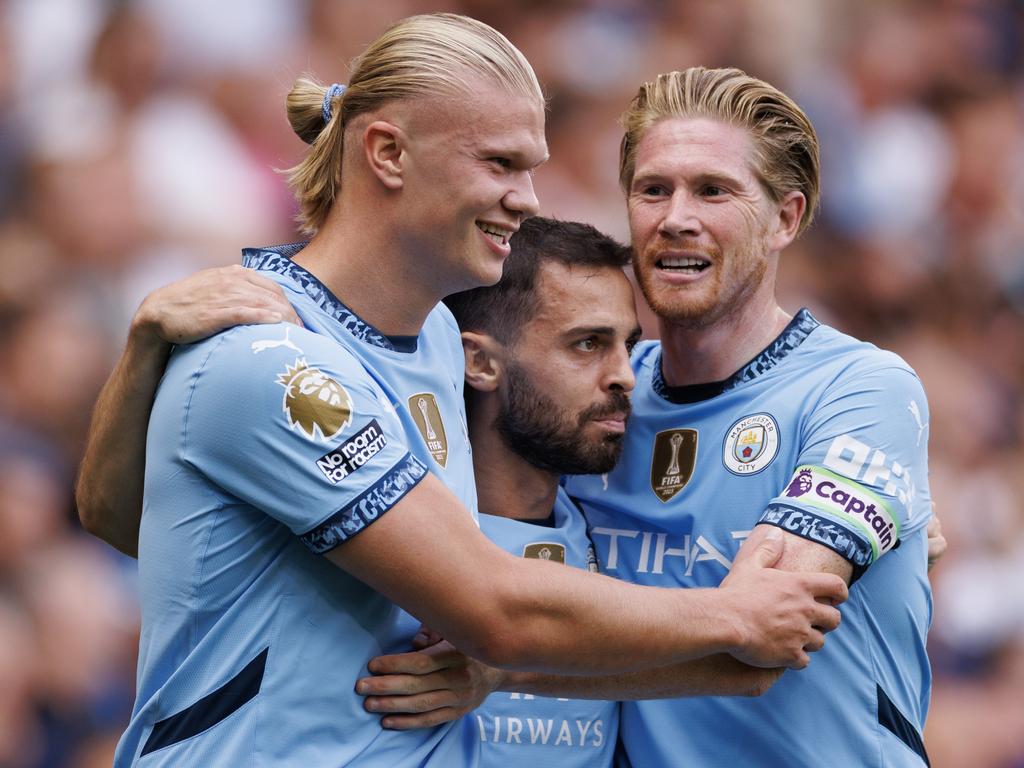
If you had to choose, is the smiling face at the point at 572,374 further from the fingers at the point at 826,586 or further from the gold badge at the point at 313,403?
the gold badge at the point at 313,403

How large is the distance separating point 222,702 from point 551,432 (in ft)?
4.72

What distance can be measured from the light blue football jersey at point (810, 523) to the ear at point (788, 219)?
1.10ft

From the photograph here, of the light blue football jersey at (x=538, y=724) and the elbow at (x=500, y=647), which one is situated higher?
the light blue football jersey at (x=538, y=724)

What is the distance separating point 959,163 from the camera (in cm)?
927

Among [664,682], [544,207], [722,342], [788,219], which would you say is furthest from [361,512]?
[544,207]

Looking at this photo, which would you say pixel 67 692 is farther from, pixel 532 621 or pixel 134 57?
pixel 532 621

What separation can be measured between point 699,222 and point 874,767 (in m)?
1.51

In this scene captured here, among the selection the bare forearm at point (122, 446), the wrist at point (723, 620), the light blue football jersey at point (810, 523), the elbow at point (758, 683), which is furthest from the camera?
the light blue football jersey at point (810, 523)

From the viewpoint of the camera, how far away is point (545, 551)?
3.88 metres

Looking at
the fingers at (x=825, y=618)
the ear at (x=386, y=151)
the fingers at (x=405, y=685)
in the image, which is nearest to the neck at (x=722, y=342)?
the fingers at (x=825, y=618)

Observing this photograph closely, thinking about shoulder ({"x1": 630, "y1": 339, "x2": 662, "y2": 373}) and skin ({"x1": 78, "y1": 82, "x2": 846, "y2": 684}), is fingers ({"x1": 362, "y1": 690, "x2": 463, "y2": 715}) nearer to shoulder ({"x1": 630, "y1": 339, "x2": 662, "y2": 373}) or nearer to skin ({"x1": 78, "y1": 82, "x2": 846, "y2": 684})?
skin ({"x1": 78, "y1": 82, "x2": 846, "y2": 684})

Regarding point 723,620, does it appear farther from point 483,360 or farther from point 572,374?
point 483,360

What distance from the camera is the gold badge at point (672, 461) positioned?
381cm

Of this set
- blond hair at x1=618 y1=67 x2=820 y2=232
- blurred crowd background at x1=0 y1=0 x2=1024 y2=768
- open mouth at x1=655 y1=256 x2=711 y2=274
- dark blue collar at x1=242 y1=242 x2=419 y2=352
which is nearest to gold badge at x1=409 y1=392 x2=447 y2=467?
dark blue collar at x1=242 y1=242 x2=419 y2=352
